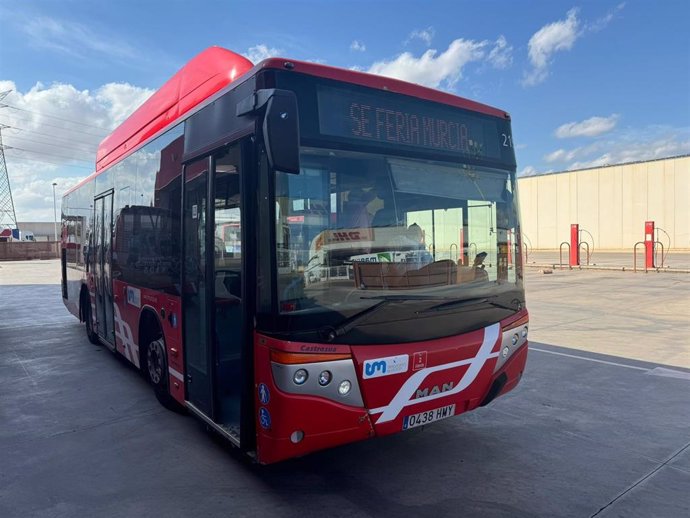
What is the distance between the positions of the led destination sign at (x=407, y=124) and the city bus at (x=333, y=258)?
0.03 feet

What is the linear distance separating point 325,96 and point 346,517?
2.82m

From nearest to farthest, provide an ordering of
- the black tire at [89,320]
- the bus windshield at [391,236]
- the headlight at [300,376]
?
the headlight at [300,376], the bus windshield at [391,236], the black tire at [89,320]

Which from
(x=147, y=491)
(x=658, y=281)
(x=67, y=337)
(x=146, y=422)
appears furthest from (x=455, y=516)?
(x=658, y=281)

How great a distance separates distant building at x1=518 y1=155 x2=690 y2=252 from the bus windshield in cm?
3249

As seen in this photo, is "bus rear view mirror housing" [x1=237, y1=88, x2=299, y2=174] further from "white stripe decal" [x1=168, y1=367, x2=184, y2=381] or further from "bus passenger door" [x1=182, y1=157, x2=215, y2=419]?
"white stripe decal" [x1=168, y1=367, x2=184, y2=381]

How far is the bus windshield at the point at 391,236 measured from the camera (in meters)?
3.30

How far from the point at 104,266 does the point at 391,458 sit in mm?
5315

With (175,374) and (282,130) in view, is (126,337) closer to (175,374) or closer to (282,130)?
(175,374)

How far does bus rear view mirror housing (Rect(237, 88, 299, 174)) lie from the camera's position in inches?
119

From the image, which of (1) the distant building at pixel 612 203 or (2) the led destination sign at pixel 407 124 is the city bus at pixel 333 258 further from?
(1) the distant building at pixel 612 203

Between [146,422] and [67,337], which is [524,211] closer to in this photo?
[67,337]

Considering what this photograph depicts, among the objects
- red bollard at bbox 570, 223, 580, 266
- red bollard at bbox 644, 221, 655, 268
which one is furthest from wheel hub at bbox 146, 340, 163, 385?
red bollard at bbox 570, 223, 580, 266

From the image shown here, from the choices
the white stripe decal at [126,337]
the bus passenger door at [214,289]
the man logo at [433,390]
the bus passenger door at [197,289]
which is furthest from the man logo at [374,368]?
the white stripe decal at [126,337]

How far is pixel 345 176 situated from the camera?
355 cm
